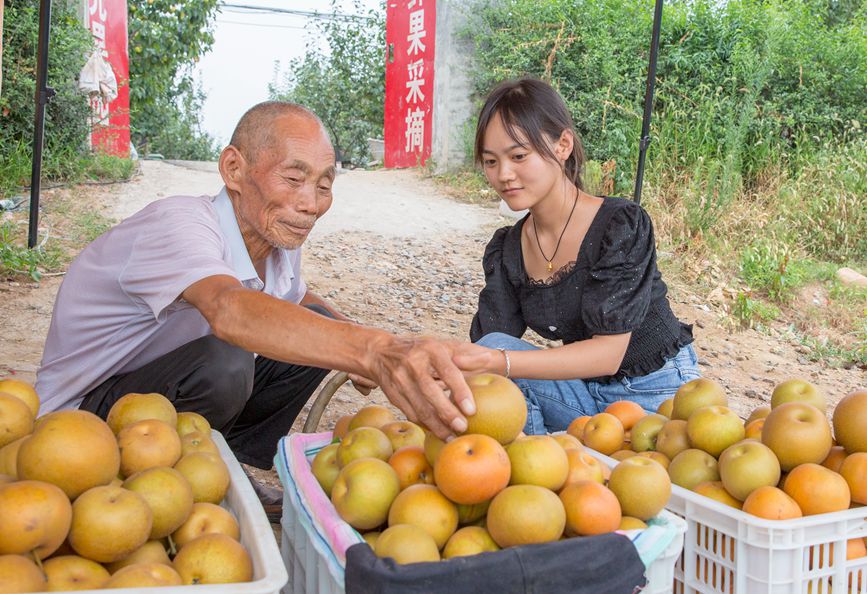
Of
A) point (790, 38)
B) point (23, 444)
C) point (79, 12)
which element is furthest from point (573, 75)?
point (23, 444)

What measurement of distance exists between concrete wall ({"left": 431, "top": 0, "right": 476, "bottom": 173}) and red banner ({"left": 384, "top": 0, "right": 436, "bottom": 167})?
0.38 meters

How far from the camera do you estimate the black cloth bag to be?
1222 millimetres

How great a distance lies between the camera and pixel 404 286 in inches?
278

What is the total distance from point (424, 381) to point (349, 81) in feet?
53.8

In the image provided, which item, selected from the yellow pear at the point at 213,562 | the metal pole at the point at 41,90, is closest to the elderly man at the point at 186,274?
the yellow pear at the point at 213,562

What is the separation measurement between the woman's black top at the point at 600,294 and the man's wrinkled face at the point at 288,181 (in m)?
0.83

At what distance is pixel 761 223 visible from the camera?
7973 millimetres

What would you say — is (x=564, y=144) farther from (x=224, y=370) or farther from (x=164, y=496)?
(x=164, y=496)

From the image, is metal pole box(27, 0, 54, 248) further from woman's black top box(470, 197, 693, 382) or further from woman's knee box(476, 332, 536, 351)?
woman's knee box(476, 332, 536, 351)

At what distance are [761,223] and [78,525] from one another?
783 centimetres

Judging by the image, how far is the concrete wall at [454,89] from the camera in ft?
38.9

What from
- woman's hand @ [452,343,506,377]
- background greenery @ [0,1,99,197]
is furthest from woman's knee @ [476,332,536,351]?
background greenery @ [0,1,99,197]

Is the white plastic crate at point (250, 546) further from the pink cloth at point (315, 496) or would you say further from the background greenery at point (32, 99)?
the background greenery at point (32, 99)

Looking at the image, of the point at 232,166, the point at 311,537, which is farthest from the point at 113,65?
the point at 311,537
